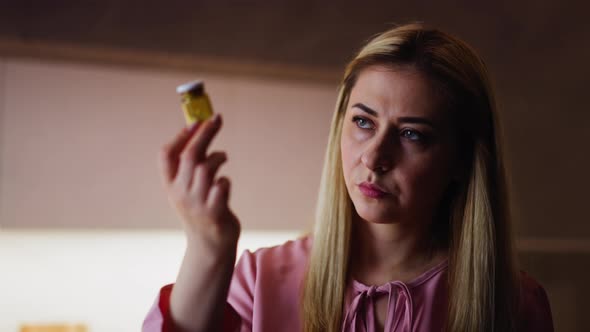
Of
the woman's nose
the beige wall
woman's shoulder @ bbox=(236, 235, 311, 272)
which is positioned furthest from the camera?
the beige wall

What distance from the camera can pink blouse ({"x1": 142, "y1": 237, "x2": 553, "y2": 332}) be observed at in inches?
35.1

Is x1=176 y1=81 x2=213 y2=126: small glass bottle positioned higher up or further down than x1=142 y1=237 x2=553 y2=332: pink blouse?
higher up

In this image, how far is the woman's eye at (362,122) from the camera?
87 centimetres

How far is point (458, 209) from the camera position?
0.96 metres

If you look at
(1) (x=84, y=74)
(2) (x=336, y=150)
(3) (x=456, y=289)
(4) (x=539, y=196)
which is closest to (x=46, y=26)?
(1) (x=84, y=74)

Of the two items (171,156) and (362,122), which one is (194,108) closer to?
(171,156)

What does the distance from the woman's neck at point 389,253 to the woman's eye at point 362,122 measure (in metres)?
0.15

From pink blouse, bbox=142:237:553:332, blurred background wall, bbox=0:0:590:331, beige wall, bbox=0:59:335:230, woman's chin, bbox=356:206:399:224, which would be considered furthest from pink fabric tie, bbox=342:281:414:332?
beige wall, bbox=0:59:335:230

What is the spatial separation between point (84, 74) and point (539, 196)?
1.62m

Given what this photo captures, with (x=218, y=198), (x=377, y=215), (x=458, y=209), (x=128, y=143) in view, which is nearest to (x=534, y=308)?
(x=458, y=209)

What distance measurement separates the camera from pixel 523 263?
225 centimetres

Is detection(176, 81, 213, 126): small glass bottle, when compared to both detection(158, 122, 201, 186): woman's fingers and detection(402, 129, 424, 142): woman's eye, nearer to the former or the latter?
detection(158, 122, 201, 186): woman's fingers

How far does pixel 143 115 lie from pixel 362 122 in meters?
1.06

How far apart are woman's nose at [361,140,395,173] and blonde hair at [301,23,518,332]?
12cm
